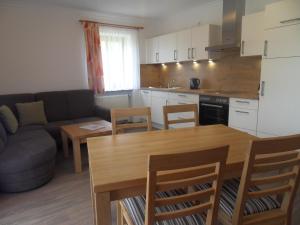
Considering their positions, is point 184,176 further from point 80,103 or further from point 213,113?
point 80,103

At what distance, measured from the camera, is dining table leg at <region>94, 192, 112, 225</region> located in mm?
1080

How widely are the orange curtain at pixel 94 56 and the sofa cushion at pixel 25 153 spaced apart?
2036 mm

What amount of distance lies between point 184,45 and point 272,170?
3643mm

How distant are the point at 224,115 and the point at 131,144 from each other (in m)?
2.34

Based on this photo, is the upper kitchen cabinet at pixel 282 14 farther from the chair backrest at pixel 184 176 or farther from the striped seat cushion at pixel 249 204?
the chair backrest at pixel 184 176

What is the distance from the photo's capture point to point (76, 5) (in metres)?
4.22

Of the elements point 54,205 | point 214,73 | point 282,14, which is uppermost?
point 282,14

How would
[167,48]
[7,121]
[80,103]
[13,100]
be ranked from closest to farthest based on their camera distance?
1. [7,121]
2. [13,100]
3. [80,103]
4. [167,48]

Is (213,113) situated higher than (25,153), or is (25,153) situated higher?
(213,113)

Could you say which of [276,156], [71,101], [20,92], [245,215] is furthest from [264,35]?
[20,92]

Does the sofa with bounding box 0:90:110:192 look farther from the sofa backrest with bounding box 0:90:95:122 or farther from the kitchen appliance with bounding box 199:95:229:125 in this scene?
the kitchen appliance with bounding box 199:95:229:125

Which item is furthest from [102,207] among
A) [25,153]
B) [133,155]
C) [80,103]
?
[80,103]

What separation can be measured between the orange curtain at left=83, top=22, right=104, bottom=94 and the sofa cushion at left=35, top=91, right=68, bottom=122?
701 mm

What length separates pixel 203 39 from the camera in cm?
402
